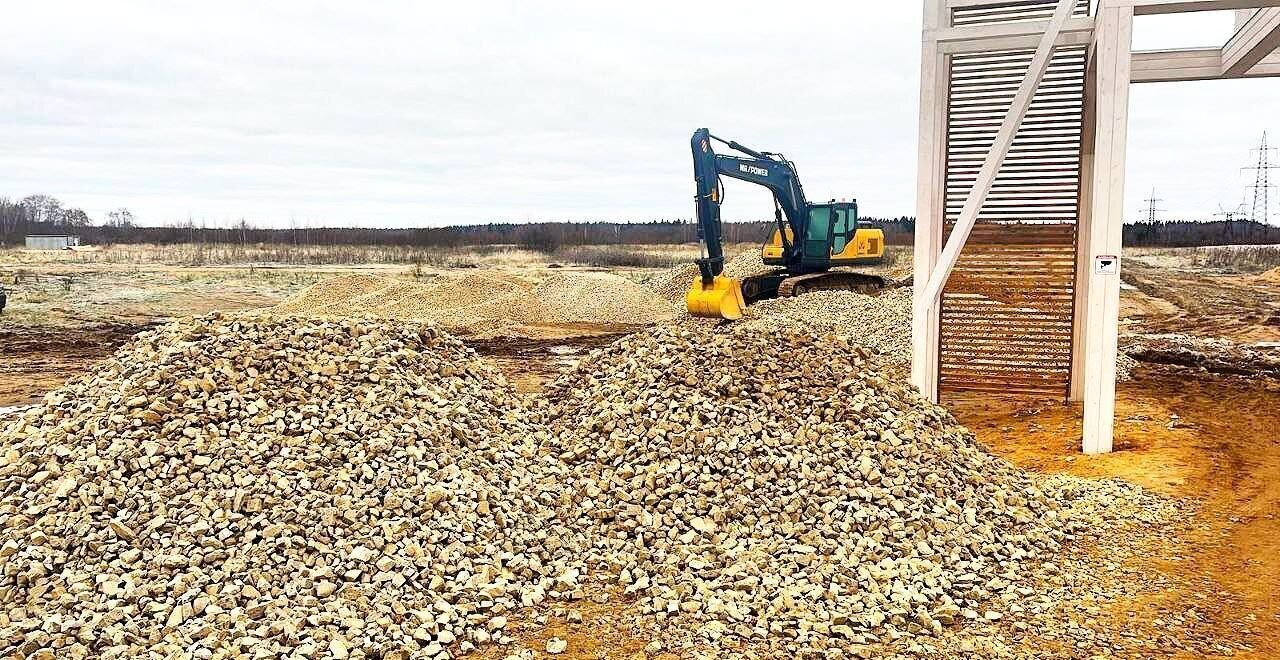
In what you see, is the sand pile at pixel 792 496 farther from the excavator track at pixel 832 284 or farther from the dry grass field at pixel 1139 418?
the excavator track at pixel 832 284

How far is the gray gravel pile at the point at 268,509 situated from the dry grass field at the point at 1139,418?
0.66 metres

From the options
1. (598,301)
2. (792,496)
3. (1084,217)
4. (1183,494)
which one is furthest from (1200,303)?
(792,496)

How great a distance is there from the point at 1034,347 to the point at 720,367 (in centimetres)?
410

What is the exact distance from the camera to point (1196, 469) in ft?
24.5

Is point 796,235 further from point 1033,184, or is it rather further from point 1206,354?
point 1033,184

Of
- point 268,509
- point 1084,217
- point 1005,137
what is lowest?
point 268,509

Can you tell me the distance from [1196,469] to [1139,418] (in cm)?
182

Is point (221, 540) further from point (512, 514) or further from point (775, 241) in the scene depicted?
point (775, 241)

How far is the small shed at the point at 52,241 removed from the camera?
124 feet

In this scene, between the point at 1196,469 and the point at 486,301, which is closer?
the point at 1196,469

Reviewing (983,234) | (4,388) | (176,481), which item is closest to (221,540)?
(176,481)

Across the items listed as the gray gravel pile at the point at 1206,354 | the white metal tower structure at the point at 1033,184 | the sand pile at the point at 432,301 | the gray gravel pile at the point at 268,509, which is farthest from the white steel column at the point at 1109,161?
the sand pile at the point at 432,301

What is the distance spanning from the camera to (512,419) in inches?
285

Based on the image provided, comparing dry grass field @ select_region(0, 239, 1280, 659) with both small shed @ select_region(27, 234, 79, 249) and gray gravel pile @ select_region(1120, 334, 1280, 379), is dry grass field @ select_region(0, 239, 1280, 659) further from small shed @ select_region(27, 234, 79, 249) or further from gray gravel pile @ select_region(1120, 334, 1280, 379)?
small shed @ select_region(27, 234, 79, 249)
